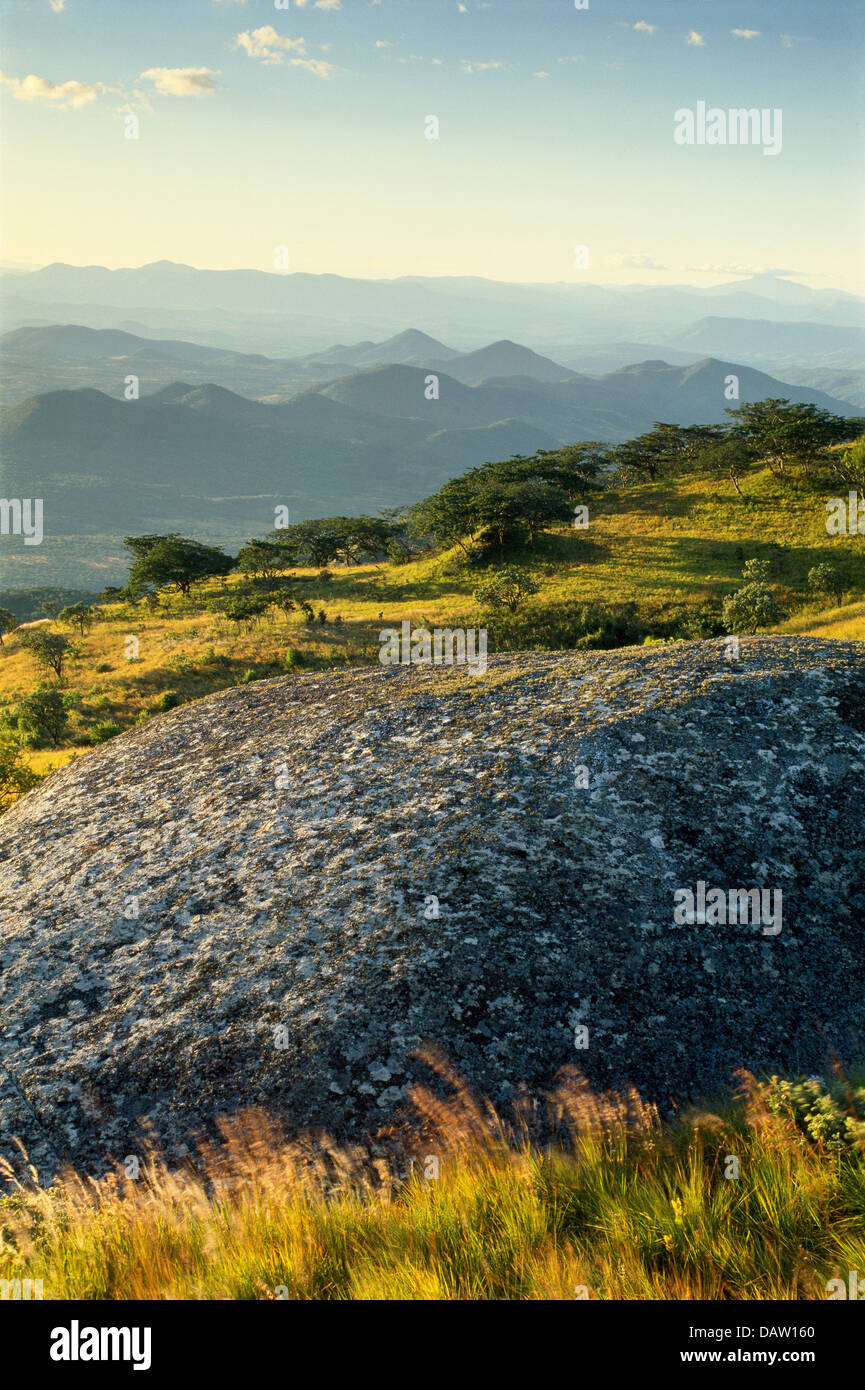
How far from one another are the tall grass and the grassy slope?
991 inches

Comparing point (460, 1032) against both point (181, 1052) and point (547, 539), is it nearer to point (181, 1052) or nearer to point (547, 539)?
point (181, 1052)

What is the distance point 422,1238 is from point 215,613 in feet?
244

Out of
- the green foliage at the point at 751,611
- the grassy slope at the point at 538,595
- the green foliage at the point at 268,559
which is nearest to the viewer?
the green foliage at the point at 751,611

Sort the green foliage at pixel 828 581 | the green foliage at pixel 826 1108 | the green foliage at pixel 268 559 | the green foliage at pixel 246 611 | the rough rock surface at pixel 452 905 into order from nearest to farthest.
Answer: the green foliage at pixel 826 1108 < the rough rock surface at pixel 452 905 < the green foliage at pixel 828 581 < the green foliage at pixel 246 611 < the green foliage at pixel 268 559

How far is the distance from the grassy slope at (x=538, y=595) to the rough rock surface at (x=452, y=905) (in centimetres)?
2157

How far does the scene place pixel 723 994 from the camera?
5.50 meters

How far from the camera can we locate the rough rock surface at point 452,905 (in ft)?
16.9

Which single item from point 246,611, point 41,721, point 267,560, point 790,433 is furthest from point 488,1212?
point 267,560

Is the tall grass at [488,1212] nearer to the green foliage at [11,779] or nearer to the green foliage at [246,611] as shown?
the green foliage at [11,779]

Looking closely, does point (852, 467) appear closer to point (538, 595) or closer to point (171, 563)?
point (538, 595)

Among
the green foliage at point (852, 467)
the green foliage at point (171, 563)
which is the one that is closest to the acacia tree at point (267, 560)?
the green foliage at point (171, 563)

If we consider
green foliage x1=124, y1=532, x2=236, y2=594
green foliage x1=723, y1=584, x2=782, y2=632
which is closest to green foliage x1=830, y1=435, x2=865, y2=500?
green foliage x1=723, y1=584, x2=782, y2=632

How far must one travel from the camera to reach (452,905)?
617 cm
